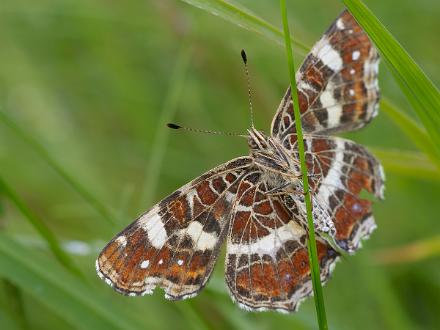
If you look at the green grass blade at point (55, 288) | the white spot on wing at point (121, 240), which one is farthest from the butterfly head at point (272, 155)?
the green grass blade at point (55, 288)

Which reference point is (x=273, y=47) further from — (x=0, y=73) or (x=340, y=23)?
(x=0, y=73)

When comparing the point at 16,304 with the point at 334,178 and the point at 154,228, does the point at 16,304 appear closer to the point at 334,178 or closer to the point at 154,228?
the point at 154,228

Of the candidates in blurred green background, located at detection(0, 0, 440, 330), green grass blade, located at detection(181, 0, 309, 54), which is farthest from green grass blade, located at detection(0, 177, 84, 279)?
green grass blade, located at detection(181, 0, 309, 54)

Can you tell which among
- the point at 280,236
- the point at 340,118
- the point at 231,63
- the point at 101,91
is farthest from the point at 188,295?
the point at 101,91

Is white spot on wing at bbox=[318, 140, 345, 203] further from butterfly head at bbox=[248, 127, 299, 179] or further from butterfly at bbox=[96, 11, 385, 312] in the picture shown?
butterfly head at bbox=[248, 127, 299, 179]

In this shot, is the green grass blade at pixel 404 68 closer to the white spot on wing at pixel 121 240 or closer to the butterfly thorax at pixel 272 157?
the butterfly thorax at pixel 272 157

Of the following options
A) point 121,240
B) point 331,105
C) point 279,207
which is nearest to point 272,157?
point 279,207
